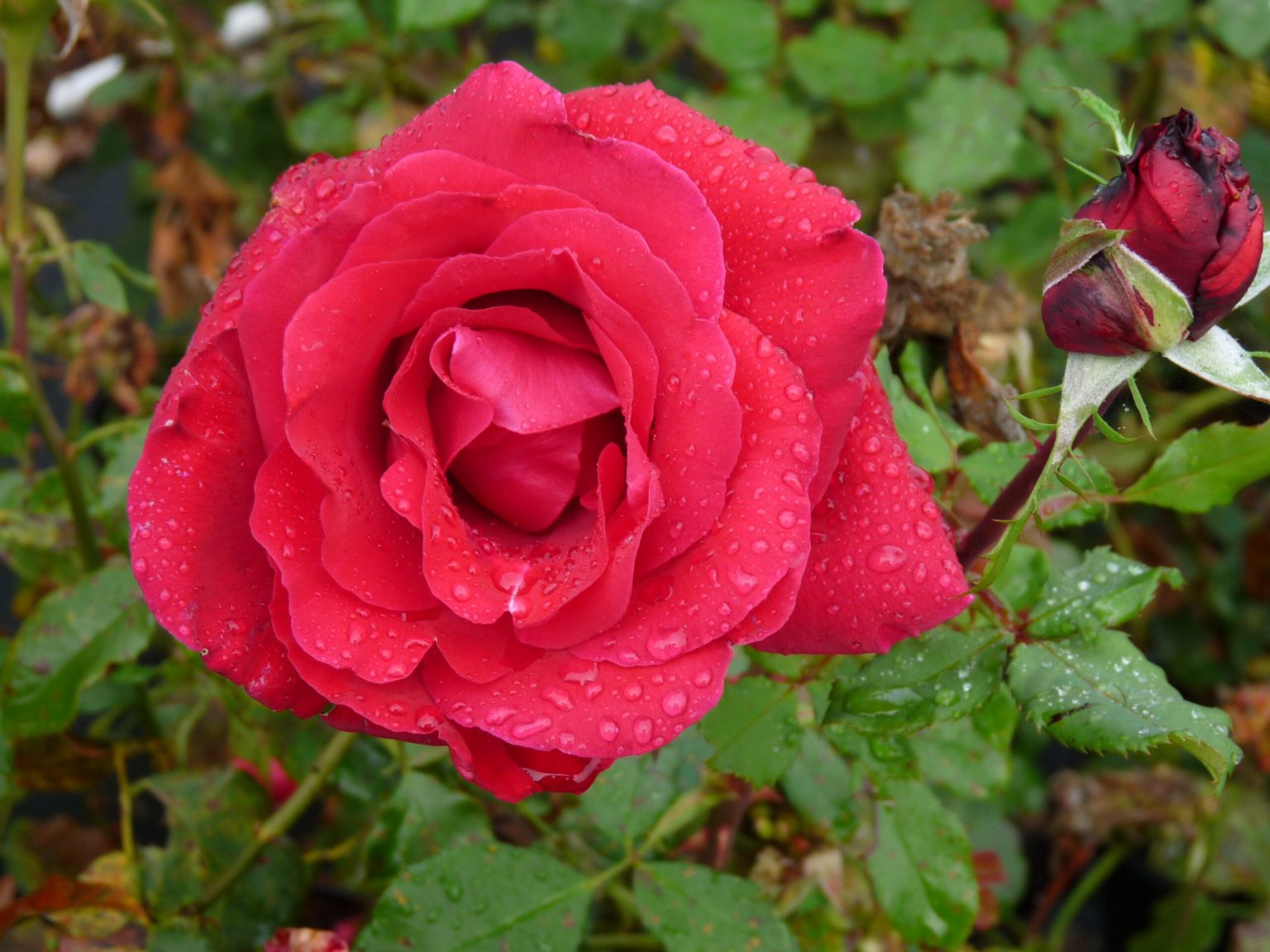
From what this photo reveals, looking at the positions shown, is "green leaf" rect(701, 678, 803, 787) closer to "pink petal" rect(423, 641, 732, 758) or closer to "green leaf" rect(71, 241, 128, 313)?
"pink petal" rect(423, 641, 732, 758)

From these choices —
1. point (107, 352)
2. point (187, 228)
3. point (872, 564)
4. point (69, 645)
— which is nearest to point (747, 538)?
point (872, 564)

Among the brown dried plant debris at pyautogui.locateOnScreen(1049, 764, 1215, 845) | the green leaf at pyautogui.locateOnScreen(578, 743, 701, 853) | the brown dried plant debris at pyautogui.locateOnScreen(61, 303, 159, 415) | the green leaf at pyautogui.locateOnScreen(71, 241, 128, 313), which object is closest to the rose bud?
the green leaf at pyautogui.locateOnScreen(578, 743, 701, 853)

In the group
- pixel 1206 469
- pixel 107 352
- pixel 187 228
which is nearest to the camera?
pixel 1206 469

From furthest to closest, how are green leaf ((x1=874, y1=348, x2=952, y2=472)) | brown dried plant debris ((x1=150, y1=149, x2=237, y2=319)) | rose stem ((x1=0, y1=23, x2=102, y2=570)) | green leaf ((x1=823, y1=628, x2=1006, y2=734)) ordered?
brown dried plant debris ((x1=150, y1=149, x2=237, y2=319)) < rose stem ((x1=0, y1=23, x2=102, y2=570)) < green leaf ((x1=874, y1=348, x2=952, y2=472)) < green leaf ((x1=823, y1=628, x2=1006, y2=734))

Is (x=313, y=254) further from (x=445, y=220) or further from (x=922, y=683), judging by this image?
(x=922, y=683)

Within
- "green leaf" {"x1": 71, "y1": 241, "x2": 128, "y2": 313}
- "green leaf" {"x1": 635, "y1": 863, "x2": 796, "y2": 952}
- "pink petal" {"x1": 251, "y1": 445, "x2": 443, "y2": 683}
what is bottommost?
"green leaf" {"x1": 635, "y1": 863, "x2": 796, "y2": 952}

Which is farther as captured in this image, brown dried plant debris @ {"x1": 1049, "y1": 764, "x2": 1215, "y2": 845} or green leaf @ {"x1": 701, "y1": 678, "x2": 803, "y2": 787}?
brown dried plant debris @ {"x1": 1049, "y1": 764, "x2": 1215, "y2": 845}

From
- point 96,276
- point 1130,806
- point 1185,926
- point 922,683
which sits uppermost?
point 96,276

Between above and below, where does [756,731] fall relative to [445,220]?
below
